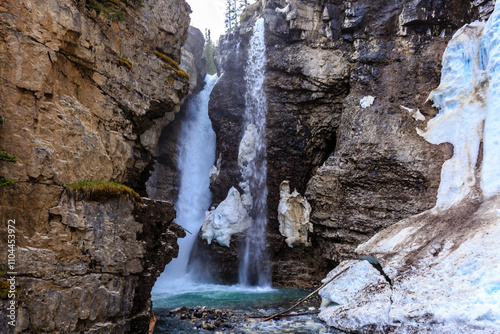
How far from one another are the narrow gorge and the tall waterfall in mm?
134

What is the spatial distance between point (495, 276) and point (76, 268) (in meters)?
8.57

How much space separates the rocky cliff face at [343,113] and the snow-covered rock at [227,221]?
90 centimetres

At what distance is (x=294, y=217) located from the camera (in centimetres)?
1883

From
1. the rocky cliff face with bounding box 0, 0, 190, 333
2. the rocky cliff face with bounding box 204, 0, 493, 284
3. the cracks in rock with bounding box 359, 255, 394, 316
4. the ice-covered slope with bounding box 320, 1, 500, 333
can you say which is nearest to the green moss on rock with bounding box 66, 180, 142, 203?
the rocky cliff face with bounding box 0, 0, 190, 333

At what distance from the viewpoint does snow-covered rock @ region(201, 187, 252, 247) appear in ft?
62.4

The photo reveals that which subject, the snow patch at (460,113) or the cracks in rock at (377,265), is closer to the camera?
the cracks in rock at (377,265)

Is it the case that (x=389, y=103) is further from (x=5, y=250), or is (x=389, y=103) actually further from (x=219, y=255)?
(x=5, y=250)

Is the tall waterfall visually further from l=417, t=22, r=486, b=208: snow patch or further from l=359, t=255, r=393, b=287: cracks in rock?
l=417, t=22, r=486, b=208: snow patch

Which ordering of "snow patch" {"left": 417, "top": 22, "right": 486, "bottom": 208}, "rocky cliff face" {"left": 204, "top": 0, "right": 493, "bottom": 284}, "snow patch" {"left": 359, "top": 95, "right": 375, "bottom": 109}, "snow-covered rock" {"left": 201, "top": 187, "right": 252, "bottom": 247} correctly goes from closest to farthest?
1. "snow patch" {"left": 417, "top": 22, "right": 486, "bottom": 208}
2. "rocky cliff face" {"left": 204, "top": 0, "right": 493, "bottom": 284}
3. "snow patch" {"left": 359, "top": 95, "right": 375, "bottom": 109}
4. "snow-covered rock" {"left": 201, "top": 187, "right": 252, "bottom": 247}

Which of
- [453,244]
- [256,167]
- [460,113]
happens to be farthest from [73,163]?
[256,167]

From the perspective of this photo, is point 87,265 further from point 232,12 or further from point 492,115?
point 232,12

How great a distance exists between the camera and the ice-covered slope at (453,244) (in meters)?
7.40

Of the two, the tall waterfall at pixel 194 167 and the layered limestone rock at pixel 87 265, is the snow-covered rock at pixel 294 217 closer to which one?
the tall waterfall at pixel 194 167

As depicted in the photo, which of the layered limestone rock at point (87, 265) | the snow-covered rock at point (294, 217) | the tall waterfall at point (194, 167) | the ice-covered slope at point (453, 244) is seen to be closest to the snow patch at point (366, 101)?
the ice-covered slope at point (453, 244)
